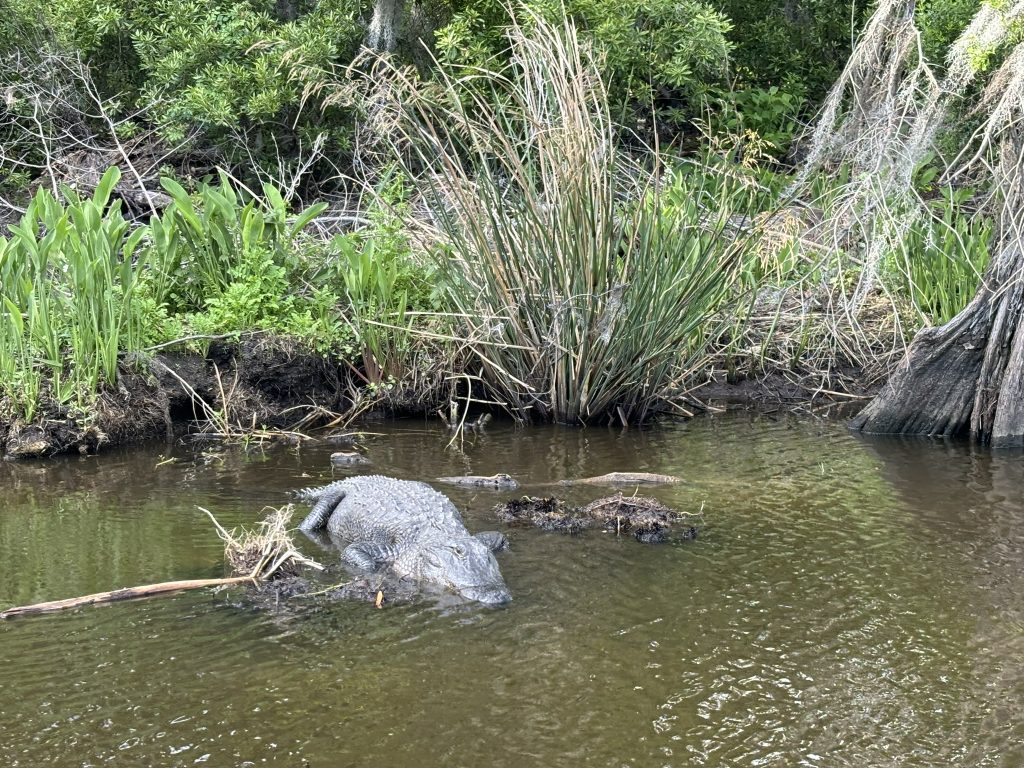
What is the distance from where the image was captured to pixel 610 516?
17.7ft

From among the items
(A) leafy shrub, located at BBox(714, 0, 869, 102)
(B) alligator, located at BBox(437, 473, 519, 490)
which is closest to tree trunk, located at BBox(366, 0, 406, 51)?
(A) leafy shrub, located at BBox(714, 0, 869, 102)

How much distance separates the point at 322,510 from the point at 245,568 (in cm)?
109

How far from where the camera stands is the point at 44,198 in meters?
7.47

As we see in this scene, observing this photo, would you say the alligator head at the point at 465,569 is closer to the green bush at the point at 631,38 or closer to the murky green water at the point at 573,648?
the murky green water at the point at 573,648

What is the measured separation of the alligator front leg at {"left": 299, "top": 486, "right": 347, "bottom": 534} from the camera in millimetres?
5605

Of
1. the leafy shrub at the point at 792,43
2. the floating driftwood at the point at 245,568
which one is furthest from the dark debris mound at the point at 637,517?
the leafy shrub at the point at 792,43

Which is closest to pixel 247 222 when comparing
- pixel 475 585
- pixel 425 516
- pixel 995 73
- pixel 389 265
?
pixel 389 265

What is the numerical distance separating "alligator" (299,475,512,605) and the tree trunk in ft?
20.4

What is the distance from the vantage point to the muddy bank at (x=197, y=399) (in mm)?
6930

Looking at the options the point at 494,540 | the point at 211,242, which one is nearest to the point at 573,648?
the point at 494,540

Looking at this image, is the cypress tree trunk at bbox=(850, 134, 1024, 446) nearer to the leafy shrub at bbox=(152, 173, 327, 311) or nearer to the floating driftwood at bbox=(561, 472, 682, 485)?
the floating driftwood at bbox=(561, 472, 682, 485)

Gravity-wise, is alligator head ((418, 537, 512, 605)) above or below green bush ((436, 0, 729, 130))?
below

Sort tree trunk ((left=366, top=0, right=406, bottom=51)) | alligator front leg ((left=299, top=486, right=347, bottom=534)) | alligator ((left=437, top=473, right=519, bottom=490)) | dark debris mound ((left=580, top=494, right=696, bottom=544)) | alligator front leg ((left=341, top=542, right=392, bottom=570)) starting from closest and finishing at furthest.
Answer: alligator front leg ((left=341, top=542, right=392, bottom=570))
dark debris mound ((left=580, top=494, right=696, bottom=544))
alligator front leg ((left=299, top=486, right=347, bottom=534))
alligator ((left=437, top=473, right=519, bottom=490))
tree trunk ((left=366, top=0, right=406, bottom=51))

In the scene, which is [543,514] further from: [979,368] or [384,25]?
[384,25]
